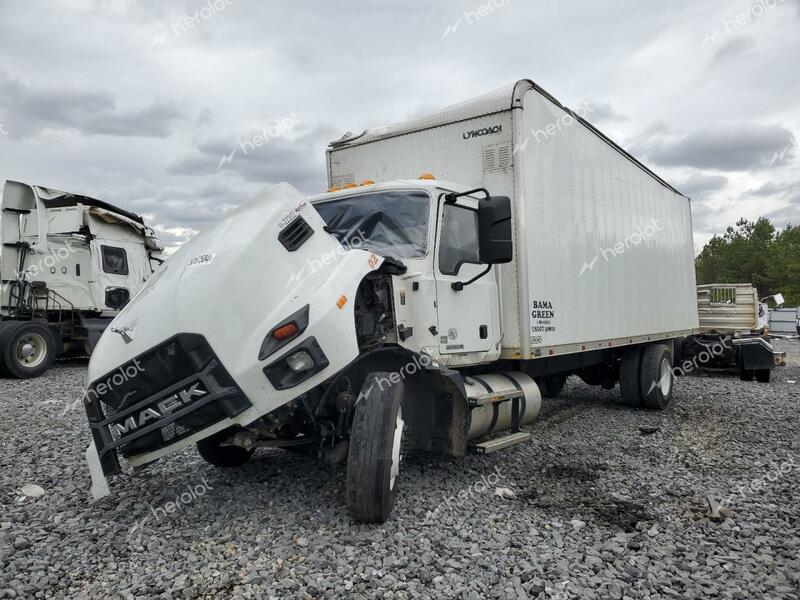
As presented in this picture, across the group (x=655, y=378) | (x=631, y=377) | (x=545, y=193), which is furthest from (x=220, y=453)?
(x=655, y=378)

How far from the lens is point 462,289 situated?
205 inches

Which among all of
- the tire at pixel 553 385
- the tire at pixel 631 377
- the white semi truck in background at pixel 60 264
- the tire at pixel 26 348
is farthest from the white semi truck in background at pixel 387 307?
the white semi truck in background at pixel 60 264

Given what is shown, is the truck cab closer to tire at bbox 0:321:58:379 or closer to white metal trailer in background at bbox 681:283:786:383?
tire at bbox 0:321:58:379

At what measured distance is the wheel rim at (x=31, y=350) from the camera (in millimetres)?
11617

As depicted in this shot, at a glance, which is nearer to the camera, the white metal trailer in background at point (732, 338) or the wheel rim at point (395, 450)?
the wheel rim at point (395, 450)

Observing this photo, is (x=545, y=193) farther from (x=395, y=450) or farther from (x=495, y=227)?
(x=395, y=450)

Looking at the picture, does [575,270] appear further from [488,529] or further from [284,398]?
[284,398]

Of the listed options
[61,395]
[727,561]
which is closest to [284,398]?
[727,561]

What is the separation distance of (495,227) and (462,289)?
729 mm

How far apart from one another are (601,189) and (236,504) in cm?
592

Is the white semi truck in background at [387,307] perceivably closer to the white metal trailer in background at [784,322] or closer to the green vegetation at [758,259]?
the white metal trailer in background at [784,322]

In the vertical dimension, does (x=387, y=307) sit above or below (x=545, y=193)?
below

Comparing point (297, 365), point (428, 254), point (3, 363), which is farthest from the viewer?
point (3, 363)

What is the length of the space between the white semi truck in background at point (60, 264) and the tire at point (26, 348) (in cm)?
45
